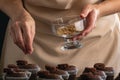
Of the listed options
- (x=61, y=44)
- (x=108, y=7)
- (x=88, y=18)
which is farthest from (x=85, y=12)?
(x=61, y=44)

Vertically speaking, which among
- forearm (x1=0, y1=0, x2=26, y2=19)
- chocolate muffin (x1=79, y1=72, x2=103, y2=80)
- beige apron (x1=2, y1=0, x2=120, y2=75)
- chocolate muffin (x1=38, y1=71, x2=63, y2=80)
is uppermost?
forearm (x1=0, y1=0, x2=26, y2=19)

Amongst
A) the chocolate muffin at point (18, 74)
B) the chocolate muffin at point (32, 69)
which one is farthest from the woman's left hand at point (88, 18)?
the chocolate muffin at point (18, 74)

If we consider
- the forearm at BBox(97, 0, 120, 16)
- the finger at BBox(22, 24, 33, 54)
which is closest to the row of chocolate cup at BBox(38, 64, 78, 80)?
the finger at BBox(22, 24, 33, 54)

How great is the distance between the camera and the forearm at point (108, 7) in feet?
7.02

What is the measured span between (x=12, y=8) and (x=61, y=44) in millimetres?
335

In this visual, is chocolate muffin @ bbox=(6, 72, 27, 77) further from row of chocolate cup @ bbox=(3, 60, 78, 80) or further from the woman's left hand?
the woman's left hand

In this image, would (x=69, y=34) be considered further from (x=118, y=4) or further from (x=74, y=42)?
(x=118, y=4)

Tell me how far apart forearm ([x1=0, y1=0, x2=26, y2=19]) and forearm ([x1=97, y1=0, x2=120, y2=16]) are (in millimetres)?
369

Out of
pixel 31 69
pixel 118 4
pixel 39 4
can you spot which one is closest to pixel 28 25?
pixel 31 69

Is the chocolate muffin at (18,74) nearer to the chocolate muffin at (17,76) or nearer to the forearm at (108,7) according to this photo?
the chocolate muffin at (17,76)

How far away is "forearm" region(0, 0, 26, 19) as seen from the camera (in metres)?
2.02

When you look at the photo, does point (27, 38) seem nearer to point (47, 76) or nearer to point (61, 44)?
point (47, 76)

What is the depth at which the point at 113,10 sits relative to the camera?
7.27 feet

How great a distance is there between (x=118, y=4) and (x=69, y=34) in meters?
0.43
